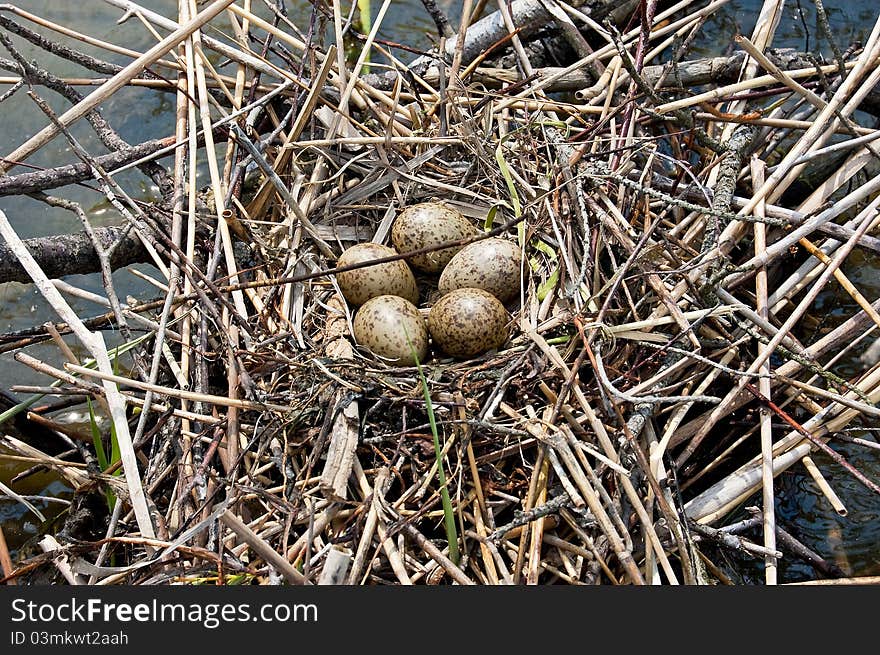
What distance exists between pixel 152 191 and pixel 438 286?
1746 mm

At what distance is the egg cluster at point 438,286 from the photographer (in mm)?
2840

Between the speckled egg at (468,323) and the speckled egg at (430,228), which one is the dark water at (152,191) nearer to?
the speckled egg at (468,323)

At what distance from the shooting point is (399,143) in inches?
128

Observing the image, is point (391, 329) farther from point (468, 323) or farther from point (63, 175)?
point (63, 175)

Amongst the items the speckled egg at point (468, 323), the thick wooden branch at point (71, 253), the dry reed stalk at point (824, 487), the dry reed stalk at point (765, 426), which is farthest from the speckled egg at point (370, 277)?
the dry reed stalk at point (824, 487)

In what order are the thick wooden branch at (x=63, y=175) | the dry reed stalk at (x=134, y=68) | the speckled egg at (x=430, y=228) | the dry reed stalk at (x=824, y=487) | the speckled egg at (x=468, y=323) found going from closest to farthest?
the dry reed stalk at (x=134, y=68)
the dry reed stalk at (x=824, y=487)
the thick wooden branch at (x=63, y=175)
the speckled egg at (x=468, y=323)
the speckled egg at (x=430, y=228)

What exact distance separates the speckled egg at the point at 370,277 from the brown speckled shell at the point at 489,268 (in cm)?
18

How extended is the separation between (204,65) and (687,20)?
192 centimetres

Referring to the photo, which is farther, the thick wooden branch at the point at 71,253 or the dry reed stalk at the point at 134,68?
the thick wooden branch at the point at 71,253

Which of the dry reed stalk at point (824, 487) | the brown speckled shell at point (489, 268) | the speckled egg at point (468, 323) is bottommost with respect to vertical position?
the dry reed stalk at point (824, 487)

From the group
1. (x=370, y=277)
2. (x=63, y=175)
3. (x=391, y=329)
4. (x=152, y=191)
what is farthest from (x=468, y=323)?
(x=152, y=191)

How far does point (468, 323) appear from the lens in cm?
281

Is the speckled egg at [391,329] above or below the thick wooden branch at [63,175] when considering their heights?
below

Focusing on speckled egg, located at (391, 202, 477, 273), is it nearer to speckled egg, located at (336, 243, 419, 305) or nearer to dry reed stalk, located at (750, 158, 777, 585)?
speckled egg, located at (336, 243, 419, 305)
